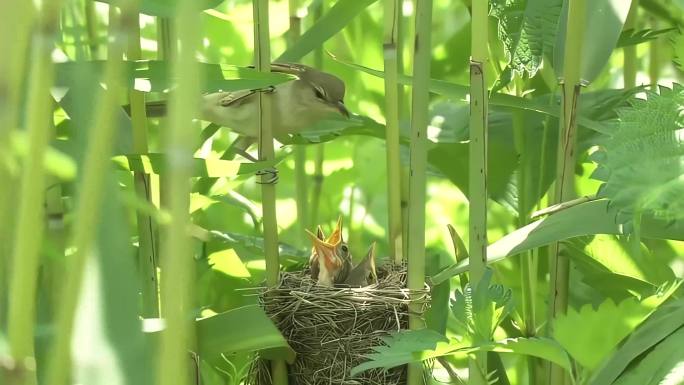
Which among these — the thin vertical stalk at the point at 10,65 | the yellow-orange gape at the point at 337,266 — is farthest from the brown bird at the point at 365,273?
the thin vertical stalk at the point at 10,65

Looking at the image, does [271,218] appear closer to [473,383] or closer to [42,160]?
[473,383]

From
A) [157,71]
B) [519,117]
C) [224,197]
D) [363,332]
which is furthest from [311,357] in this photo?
[157,71]

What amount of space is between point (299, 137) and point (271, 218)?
22 cm

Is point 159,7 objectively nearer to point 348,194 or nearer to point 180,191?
point 180,191

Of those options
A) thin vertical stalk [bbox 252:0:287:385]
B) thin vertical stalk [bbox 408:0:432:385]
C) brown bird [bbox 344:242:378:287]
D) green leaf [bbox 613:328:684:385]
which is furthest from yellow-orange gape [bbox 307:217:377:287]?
green leaf [bbox 613:328:684:385]

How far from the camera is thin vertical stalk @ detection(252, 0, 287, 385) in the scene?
64 cm

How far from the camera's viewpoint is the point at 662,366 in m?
0.44

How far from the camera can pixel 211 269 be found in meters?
0.86

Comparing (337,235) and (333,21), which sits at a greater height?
(333,21)

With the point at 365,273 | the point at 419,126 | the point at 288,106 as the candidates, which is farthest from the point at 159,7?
the point at 288,106

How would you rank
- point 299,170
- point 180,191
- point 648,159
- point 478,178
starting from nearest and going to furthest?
point 180,191 → point 648,159 → point 478,178 → point 299,170

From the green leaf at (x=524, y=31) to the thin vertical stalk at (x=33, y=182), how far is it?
41 cm

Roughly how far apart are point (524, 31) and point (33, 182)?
431mm

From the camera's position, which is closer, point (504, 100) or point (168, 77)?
point (168, 77)
